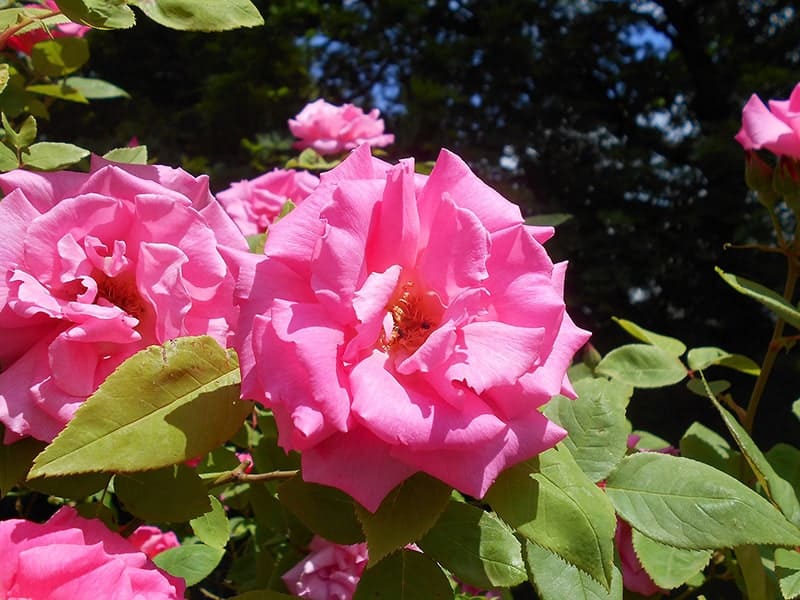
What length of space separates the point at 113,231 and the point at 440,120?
2273mm

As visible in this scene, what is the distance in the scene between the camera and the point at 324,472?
0.33 meters

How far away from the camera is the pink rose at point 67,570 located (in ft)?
1.15

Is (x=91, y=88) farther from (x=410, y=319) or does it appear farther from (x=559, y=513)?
(x=559, y=513)

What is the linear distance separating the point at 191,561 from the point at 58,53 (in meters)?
0.54

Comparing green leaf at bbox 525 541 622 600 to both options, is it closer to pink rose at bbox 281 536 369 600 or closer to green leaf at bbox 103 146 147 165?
pink rose at bbox 281 536 369 600

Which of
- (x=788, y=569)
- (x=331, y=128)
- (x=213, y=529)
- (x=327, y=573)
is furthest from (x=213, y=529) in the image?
(x=331, y=128)

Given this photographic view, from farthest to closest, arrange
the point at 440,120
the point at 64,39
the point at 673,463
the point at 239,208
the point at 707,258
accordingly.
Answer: the point at 707,258 → the point at 440,120 → the point at 239,208 → the point at 64,39 → the point at 673,463

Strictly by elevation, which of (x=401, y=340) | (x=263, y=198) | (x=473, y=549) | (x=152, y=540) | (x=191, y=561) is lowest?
(x=152, y=540)

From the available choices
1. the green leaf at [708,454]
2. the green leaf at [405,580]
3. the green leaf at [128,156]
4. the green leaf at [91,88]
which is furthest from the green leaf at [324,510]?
the green leaf at [91,88]

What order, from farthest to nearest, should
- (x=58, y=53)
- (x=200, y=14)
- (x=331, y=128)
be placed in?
(x=331, y=128), (x=58, y=53), (x=200, y=14)

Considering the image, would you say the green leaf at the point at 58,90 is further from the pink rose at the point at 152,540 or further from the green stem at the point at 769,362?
the green stem at the point at 769,362

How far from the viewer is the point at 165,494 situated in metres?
0.43

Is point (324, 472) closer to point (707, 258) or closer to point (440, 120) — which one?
point (440, 120)

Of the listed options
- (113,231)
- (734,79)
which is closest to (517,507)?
(113,231)
